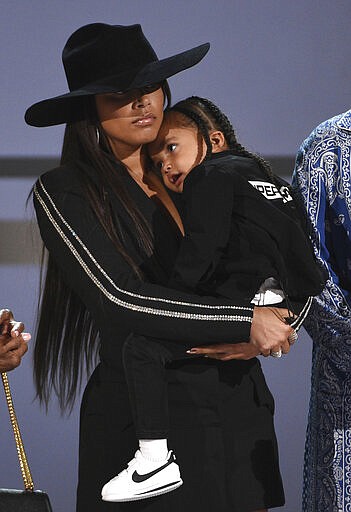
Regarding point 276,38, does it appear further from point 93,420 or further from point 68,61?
point 93,420

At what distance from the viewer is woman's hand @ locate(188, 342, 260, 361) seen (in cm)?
214

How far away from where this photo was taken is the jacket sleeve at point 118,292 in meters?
2.09

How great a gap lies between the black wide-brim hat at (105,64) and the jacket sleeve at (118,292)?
184 millimetres

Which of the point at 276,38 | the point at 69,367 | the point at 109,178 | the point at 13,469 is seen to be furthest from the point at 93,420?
the point at 276,38

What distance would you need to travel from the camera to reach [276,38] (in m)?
3.69

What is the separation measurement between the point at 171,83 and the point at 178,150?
1399 mm

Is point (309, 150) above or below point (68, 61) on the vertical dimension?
below

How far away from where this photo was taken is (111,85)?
87.4 inches

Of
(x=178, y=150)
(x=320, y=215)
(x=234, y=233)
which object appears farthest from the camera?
(x=320, y=215)

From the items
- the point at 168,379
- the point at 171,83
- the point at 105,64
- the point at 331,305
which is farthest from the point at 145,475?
the point at 171,83

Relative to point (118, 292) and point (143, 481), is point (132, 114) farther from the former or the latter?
point (143, 481)

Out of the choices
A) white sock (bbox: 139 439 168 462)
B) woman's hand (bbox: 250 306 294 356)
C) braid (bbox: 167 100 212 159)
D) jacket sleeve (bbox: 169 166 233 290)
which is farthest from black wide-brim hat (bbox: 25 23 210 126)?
white sock (bbox: 139 439 168 462)

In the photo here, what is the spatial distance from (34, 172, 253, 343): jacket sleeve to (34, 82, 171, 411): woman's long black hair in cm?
4

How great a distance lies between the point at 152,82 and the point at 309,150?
414 millimetres
